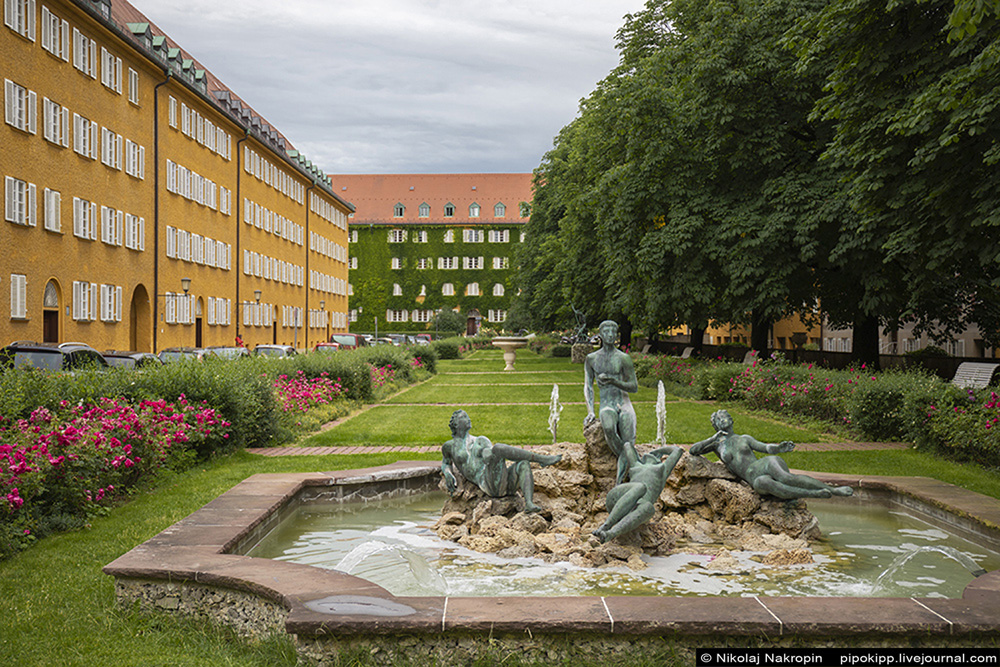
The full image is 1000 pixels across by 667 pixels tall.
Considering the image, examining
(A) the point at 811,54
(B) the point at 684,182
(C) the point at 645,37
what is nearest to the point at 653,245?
(B) the point at 684,182

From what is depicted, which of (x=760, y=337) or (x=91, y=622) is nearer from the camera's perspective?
(x=91, y=622)

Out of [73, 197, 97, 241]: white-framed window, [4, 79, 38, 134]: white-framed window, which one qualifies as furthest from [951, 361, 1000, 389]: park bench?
[73, 197, 97, 241]: white-framed window

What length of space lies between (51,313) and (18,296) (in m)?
2.62

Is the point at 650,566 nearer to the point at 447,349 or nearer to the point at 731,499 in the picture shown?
the point at 731,499

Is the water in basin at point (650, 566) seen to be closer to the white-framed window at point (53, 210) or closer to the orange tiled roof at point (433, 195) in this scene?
the white-framed window at point (53, 210)

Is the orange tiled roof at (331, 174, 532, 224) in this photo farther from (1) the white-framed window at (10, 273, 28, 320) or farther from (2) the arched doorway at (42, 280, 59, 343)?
(1) the white-framed window at (10, 273, 28, 320)

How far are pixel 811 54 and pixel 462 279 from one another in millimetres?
80819

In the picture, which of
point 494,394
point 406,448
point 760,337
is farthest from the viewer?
point 760,337

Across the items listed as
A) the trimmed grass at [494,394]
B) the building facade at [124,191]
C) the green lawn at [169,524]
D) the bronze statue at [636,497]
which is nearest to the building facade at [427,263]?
the building facade at [124,191]

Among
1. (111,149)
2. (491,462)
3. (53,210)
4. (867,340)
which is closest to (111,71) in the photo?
(111,149)

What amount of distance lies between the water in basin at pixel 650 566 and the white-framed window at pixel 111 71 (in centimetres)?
2843

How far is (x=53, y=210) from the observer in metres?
27.2

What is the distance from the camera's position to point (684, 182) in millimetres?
23516

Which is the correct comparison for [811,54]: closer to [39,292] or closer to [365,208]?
[39,292]
